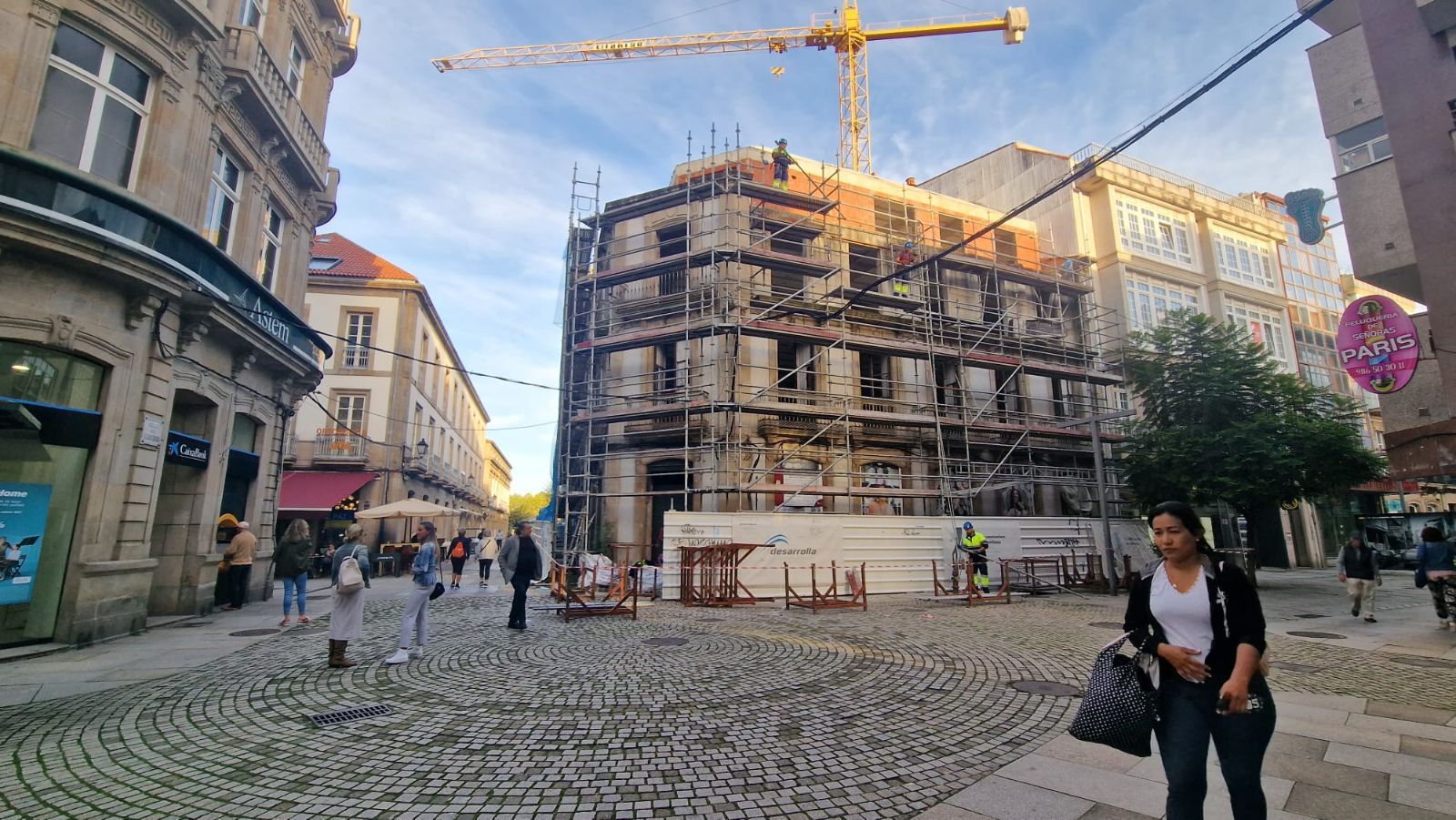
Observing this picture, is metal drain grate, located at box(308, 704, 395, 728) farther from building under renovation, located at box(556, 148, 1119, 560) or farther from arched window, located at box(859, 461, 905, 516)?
arched window, located at box(859, 461, 905, 516)

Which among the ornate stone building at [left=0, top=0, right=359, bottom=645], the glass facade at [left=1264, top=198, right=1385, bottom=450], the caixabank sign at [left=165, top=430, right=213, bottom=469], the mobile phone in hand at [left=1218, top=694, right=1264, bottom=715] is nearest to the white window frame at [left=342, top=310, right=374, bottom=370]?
the ornate stone building at [left=0, top=0, right=359, bottom=645]

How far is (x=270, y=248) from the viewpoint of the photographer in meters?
14.8

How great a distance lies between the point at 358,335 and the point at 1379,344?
106 ft

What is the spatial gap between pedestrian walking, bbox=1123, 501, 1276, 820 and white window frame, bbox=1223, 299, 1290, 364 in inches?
1267

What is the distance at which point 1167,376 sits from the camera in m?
19.3

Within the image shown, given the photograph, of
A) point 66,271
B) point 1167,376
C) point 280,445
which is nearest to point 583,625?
point 66,271

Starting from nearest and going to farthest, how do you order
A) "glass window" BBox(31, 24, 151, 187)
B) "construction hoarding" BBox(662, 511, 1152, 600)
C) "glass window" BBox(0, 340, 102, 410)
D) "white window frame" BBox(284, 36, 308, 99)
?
"glass window" BBox(0, 340, 102, 410) → "glass window" BBox(31, 24, 151, 187) → "white window frame" BBox(284, 36, 308, 99) → "construction hoarding" BBox(662, 511, 1152, 600)

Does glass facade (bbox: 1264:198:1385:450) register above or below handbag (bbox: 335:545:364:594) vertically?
above

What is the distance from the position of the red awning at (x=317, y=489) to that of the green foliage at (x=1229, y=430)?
26.3 meters

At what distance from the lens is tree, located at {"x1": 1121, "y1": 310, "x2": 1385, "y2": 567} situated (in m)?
16.5

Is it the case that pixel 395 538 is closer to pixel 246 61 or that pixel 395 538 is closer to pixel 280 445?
pixel 280 445

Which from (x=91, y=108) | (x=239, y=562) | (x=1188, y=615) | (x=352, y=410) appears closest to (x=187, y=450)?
(x=239, y=562)

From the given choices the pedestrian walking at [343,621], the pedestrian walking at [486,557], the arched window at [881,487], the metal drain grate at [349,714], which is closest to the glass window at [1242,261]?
the arched window at [881,487]

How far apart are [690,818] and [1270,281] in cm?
3824
